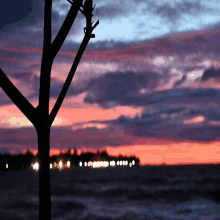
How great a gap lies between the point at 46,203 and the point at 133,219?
1924 centimetres

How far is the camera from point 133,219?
Result: 66.5ft

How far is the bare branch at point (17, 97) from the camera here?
2344 millimetres

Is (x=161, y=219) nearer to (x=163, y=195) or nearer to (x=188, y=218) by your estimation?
(x=188, y=218)

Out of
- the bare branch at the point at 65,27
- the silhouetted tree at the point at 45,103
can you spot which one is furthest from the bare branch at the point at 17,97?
the bare branch at the point at 65,27

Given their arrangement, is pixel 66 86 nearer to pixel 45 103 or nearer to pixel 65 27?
pixel 45 103

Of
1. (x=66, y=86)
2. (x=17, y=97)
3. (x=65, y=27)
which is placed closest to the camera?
(x=17, y=97)

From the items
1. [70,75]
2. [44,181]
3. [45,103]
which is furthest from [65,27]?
[44,181]

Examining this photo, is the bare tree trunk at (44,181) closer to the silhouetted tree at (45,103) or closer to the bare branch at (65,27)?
the silhouetted tree at (45,103)

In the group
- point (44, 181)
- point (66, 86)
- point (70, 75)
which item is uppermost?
point (70, 75)

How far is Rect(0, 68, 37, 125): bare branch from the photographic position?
2.34 m

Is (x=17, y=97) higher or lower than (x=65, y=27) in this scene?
lower

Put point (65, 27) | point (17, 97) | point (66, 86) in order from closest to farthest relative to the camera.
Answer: point (17, 97)
point (65, 27)
point (66, 86)

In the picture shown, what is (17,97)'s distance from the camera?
2.41 m

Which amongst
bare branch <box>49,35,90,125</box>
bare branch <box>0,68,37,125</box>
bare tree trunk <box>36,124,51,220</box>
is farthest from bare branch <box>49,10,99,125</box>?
bare tree trunk <box>36,124,51,220</box>
